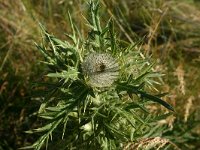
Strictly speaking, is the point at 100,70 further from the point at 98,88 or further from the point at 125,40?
the point at 125,40

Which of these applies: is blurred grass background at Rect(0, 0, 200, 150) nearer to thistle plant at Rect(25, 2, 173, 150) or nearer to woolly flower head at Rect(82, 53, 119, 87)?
→ thistle plant at Rect(25, 2, 173, 150)

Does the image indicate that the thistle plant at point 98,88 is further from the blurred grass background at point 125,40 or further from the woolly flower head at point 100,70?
the blurred grass background at point 125,40

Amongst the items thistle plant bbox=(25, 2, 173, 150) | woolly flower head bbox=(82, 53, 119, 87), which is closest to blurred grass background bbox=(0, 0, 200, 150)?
thistle plant bbox=(25, 2, 173, 150)

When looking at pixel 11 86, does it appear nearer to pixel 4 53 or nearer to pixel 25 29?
pixel 4 53

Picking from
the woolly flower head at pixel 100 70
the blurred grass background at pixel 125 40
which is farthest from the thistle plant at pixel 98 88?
the blurred grass background at pixel 125 40

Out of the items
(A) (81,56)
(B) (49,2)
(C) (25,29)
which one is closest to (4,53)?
(C) (25,29)

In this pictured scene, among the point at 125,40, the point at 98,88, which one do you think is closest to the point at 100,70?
the point at 98,88
